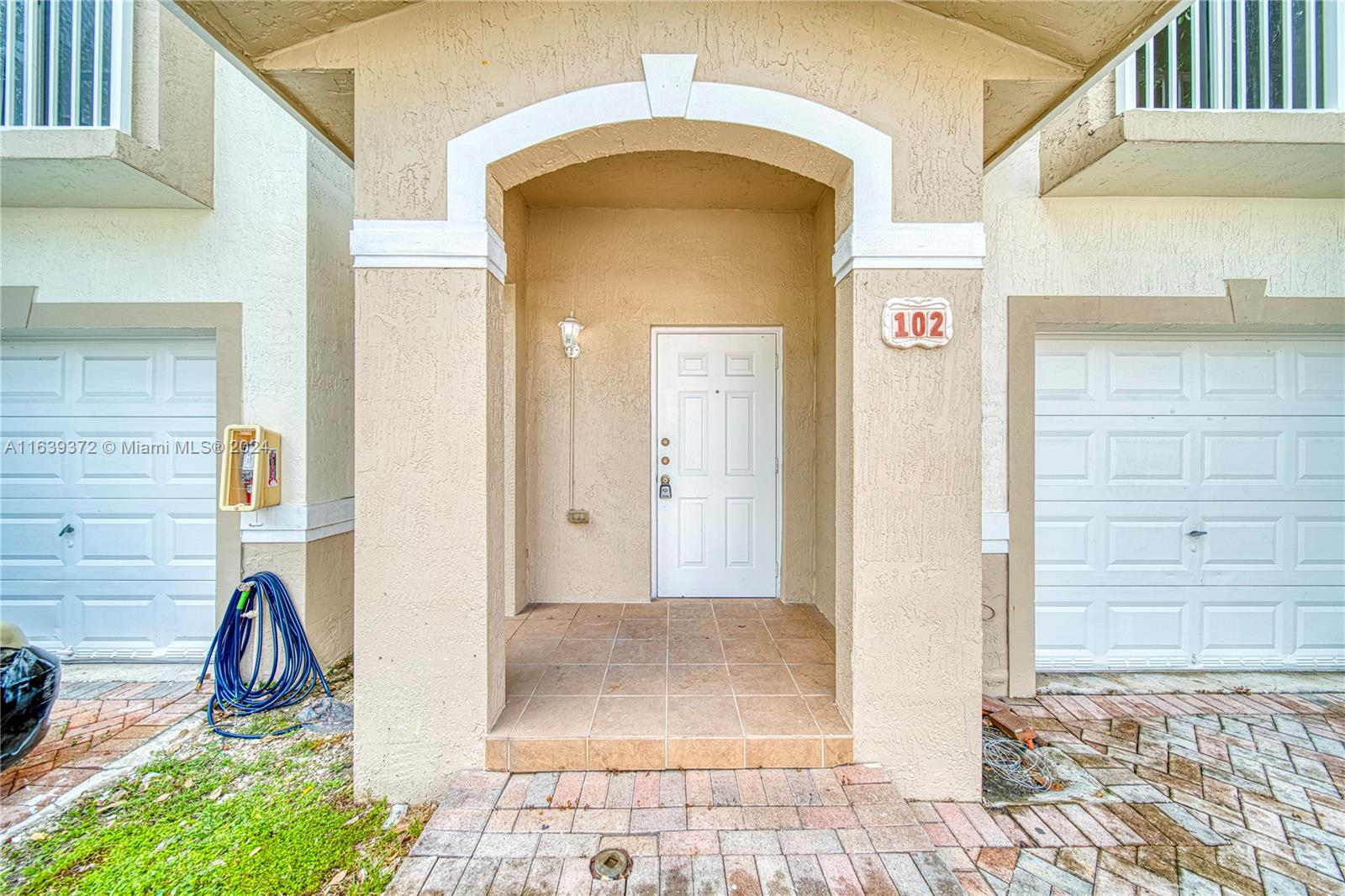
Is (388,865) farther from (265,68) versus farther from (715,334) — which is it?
(715,334)

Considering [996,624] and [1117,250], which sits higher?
[1117,250]

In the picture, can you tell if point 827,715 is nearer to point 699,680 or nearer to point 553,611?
point 699,680

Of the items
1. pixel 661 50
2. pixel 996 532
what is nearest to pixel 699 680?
pixel 996 532

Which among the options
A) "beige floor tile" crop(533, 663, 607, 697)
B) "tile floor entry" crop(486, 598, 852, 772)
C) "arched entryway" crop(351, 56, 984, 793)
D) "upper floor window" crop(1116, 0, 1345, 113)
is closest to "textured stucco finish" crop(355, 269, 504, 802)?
"arched entryway" crop(351, 56, 984, 793)

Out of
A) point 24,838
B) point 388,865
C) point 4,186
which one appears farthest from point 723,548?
point 4,186

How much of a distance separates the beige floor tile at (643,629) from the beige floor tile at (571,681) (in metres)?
0.45

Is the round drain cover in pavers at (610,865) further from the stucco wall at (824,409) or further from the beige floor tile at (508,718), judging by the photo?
the stucco wall at (824,409)

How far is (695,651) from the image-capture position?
9.36ft

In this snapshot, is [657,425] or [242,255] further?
[657,425]

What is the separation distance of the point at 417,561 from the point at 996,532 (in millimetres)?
3100

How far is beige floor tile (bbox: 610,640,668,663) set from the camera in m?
2.73

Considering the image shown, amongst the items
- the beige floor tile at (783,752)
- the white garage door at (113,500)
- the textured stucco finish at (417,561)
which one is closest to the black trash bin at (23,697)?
the white garage door at (113,500)

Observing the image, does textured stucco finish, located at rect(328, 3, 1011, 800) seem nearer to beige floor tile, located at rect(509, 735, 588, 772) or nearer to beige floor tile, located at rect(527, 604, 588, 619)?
beige floor tile, located at rect(509, 735, 588, 772)

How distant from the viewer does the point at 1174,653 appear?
3.20 m
